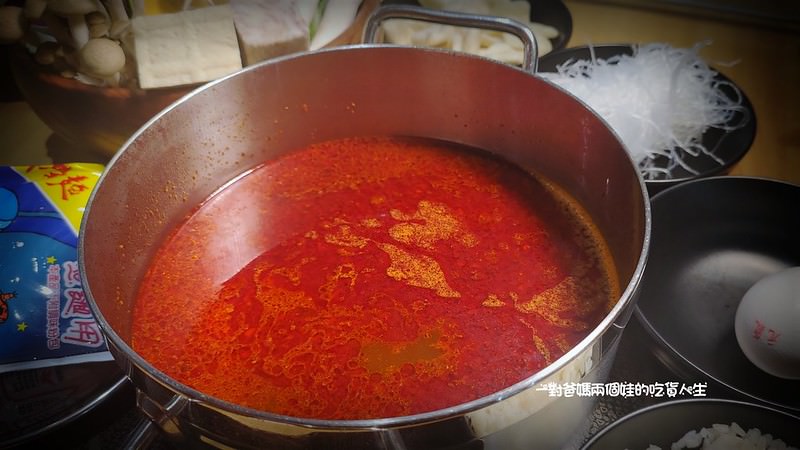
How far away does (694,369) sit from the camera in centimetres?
92

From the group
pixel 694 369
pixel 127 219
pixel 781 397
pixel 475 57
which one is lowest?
pixel 781 397

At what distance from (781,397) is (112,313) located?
1045 mm

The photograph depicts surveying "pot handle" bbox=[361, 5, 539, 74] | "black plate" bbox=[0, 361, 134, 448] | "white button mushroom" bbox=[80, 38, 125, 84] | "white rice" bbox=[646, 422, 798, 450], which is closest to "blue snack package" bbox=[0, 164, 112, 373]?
"black plate" bbox=[0, 361, 134, 448]

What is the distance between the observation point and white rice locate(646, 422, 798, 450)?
882mm

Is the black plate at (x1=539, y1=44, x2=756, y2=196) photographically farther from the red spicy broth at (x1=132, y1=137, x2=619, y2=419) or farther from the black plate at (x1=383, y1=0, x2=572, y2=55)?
the red spicy broth at (x1=132, y1=137, x2=619, y2=419)

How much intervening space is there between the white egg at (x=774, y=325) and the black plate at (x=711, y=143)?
0.27 metres

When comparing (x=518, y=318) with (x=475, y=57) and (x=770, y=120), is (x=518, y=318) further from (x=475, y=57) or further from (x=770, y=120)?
(x=770, y=120)

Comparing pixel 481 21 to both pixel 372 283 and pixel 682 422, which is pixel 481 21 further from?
pixel 682 422

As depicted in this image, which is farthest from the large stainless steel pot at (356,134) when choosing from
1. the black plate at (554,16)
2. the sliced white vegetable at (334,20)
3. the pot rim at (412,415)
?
the black plate at (554,16)

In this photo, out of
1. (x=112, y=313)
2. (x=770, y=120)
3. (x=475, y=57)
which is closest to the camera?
(x=112, y=313)

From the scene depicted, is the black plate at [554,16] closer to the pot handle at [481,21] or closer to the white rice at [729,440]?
the pot handle at [481,21]

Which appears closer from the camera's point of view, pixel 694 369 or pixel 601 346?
pixel 601 346

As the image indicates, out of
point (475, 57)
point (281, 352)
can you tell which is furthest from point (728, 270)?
point (281, 352)

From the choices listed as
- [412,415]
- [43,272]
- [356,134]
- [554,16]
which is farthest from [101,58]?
[554,16]
